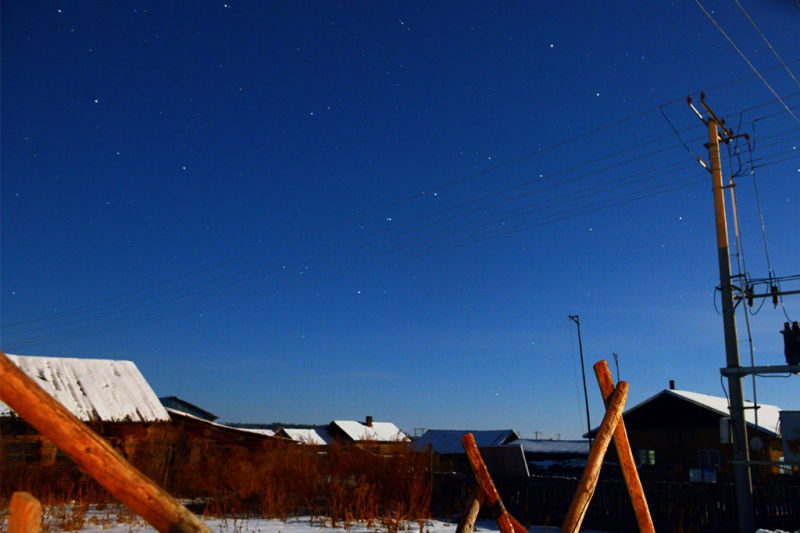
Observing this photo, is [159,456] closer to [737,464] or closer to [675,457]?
[737,464]

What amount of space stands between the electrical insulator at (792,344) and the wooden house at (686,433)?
1759cm

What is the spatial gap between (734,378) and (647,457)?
66.5 ft

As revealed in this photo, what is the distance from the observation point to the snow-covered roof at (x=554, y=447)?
41.6 meters

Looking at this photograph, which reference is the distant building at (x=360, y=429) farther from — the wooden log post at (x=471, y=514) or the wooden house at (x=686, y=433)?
the wooden log post at (x=471, y=514)

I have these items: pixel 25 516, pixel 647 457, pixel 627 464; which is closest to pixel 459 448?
pixel 647 457

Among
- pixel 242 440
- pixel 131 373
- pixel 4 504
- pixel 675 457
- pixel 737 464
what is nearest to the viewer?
pixel 4 504

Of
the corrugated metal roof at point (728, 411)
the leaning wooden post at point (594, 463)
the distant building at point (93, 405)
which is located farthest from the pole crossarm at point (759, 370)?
the distant building at point (93, 405)

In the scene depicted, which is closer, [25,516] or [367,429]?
[25,516]

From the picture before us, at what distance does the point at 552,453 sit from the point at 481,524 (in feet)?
93.2

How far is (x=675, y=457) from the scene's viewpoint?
3244 cm

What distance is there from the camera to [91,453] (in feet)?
6.16

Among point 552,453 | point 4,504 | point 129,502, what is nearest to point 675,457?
point 552,453

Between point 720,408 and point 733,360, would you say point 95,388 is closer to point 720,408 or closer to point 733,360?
point 733,360

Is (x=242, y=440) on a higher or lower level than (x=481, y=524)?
higher
